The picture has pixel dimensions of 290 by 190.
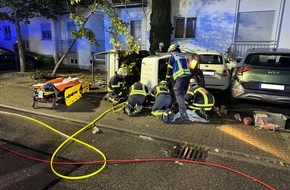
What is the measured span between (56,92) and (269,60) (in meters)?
5.77

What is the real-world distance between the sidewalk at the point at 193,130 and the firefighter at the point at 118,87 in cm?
29

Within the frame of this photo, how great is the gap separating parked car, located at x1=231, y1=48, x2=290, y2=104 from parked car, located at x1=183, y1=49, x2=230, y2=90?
60.8 inches

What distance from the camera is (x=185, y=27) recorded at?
12.1m

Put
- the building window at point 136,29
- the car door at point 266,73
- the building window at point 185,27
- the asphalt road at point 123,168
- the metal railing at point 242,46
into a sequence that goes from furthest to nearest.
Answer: the building window at point 136,29
the building window at point 185,27
the metal railing at point 242,46
the car door at point 266,73
the asphalt road at point 123,168

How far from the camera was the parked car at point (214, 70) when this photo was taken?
7.87 m

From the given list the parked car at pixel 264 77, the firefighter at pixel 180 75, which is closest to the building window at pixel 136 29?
the firefighter at pixel 180 75

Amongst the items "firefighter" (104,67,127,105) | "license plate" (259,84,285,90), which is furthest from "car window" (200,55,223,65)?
"firefighter" (104,67,127,105)

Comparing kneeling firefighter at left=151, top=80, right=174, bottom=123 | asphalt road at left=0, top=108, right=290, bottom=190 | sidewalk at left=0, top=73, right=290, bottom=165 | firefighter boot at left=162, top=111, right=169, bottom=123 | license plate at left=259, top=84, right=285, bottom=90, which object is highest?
license plate at left=259, top=84, right=285, bottom=90

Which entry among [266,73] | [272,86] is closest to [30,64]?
[266,73]

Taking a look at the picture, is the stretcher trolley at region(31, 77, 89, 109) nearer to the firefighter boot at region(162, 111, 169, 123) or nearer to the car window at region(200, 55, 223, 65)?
the firefighter boot at region(162, 111, 169, 123)

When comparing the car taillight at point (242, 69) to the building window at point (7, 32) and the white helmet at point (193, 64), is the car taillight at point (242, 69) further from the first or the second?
the building window at point (7, 32)

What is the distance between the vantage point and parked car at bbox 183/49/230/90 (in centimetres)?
787

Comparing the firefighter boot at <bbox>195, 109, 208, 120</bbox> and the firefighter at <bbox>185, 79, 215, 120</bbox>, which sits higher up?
the firefighter at <bbox>185, 79, 215, 120</bbox>

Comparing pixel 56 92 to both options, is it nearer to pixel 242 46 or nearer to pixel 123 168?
pixel 123 168
